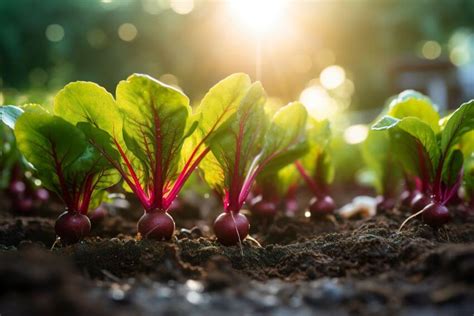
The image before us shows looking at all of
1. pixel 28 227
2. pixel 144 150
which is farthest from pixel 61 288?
pixel 28 227

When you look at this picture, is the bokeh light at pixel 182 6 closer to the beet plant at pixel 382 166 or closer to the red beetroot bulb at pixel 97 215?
the beet plant at pixel 382 166

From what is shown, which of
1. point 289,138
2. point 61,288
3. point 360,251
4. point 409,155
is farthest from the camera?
point 409,155

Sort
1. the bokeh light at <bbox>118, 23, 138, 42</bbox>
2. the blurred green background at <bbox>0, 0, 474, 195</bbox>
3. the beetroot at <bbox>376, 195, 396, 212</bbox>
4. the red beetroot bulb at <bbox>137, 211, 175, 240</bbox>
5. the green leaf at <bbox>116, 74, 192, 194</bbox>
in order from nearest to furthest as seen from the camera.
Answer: the green leaf at <bbox>116, 74, 192, 194</bbox>
the red beetroot bulb at <bbox>137, 211, 175, 240</bbox>
the beetroot at <bbox>376, 195, 396, 212</bbox>
the blurred green background at <bbox>0, 0, 474, 195</bbox>
the bokeh light at <bbox>118, 23, 138, 42</bbox>

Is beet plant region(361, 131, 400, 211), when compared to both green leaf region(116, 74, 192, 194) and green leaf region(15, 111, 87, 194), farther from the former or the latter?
green leaf region(15, 111, 87, 194)

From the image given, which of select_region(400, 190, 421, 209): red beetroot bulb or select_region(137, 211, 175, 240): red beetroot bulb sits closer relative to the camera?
select_region(137, 211, 175, 240): red beetroot bulb

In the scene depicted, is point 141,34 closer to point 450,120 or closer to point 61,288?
point 450,120

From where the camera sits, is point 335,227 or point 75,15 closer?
point 335,227

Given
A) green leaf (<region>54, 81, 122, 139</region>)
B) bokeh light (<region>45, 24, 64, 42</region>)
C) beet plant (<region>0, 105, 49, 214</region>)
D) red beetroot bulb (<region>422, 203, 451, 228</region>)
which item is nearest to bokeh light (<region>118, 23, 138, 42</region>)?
bokeh light (<region>45, 24, 64, 42</region>)
